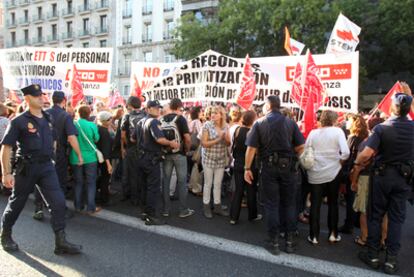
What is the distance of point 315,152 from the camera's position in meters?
4.86

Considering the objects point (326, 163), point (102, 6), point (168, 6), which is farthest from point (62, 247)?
point (102, 6)

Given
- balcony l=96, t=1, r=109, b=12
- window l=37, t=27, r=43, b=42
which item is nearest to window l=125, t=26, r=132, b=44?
balcony l=96, t=1, r=109, b=12

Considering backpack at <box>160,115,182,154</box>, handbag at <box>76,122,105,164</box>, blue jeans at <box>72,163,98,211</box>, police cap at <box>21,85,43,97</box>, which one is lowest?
blue jeans at <box>72,163,98,211</box>

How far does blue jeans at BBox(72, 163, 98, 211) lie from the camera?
234 inches

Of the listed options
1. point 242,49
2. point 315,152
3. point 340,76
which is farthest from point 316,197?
point 242,49

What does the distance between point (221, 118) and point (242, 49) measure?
22906mm

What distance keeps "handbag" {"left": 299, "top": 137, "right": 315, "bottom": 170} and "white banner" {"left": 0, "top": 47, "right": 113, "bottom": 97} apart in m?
5.67

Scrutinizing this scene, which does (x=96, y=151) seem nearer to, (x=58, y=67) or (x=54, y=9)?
(x=58, y=67)

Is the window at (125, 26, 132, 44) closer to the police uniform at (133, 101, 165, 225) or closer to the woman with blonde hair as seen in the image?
the woman with blonde hair

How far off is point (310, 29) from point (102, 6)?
30.5 meters

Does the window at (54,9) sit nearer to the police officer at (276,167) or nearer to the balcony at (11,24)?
the balcony at (11,24)

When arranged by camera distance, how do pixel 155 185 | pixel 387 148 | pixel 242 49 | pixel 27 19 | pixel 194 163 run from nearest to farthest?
pixel 387 148 < pixel 155 185 < pixel 194 163 < pixel 242 49 < pixel 27 19

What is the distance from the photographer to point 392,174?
4.11 m

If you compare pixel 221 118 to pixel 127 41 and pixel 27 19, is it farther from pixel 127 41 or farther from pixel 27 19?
pixel 27 19
